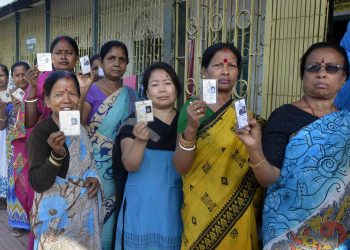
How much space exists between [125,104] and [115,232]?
914 mm

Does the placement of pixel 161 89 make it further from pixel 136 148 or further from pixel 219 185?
pixel 219 185

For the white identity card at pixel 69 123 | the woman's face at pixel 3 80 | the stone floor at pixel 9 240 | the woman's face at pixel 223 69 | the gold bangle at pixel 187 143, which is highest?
the woman's face at pixel 223 69

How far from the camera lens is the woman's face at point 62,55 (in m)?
3.11

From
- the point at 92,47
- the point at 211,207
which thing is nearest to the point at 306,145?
the point at 211,207

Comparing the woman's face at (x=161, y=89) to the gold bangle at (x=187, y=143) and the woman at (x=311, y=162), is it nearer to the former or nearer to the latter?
the gold bangle at (x=187, y=143)

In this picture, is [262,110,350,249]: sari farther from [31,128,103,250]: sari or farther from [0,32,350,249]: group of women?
[31,128,103,250]: sari

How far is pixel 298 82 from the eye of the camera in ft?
→ 11.2

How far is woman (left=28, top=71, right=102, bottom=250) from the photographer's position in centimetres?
216

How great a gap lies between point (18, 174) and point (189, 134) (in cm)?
267

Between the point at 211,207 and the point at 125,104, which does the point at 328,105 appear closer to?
the point at 211,207

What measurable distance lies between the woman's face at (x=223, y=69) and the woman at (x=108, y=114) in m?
0.91

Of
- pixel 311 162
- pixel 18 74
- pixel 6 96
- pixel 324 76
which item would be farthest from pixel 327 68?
pixel 18 74

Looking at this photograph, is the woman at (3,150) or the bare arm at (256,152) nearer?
the bare arm at (256,152)

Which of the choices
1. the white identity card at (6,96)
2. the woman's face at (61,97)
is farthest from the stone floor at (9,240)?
the woman's face at (61,97)
